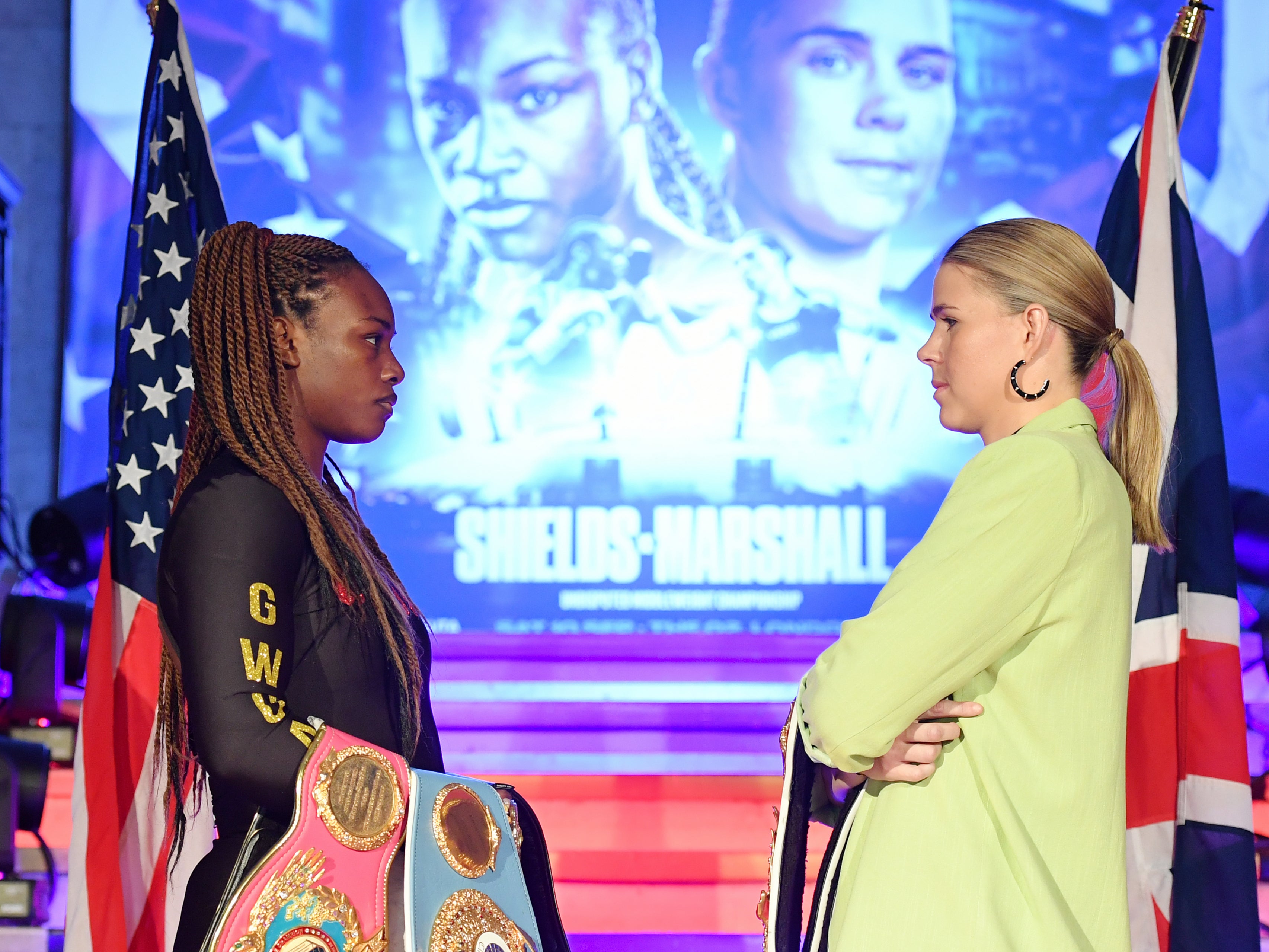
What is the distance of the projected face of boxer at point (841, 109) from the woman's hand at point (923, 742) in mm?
4082

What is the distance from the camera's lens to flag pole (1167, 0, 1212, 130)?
7.82 feet

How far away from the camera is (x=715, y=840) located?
11.1 ft

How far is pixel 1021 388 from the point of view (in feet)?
3.77

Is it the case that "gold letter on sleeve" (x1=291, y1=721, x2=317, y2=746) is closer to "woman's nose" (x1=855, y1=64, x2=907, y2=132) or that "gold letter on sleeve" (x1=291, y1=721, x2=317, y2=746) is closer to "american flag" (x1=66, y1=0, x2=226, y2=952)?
"american flag" (x1=66, y1=0, x2=226, y2=952)

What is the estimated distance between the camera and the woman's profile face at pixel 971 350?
116 centimetres

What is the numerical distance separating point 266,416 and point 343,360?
0.12 metres

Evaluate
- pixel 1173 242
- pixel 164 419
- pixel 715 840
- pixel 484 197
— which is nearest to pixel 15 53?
pixel 484 197

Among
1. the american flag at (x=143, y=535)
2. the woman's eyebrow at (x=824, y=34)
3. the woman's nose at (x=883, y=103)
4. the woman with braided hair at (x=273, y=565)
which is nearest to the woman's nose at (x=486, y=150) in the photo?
the woman's eyebrow at (x=824, y=34)

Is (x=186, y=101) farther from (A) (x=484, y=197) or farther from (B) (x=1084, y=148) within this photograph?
(B) (x=1084, y=148)

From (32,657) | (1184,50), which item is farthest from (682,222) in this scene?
(32,657)

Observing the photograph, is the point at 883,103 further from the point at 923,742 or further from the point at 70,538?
the point at 923,742

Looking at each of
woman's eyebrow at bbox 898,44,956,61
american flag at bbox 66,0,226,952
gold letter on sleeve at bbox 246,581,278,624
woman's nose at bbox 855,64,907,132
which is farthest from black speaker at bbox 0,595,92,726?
woman's eyebrow at bbox 898,44,956,61

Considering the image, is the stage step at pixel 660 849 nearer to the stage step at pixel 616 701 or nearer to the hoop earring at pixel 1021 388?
the stage step at pixel 616 701

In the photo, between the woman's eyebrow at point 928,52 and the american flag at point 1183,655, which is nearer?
the american flag at point 1183,655
